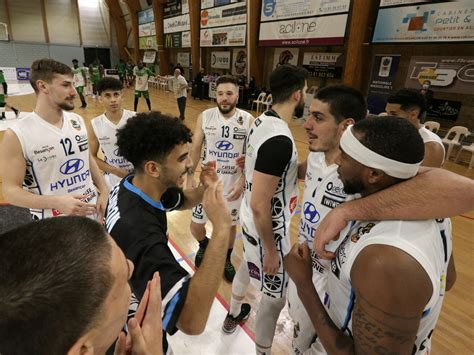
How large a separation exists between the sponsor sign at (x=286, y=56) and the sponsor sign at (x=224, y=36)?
185 cm

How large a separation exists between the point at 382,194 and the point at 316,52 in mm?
12998

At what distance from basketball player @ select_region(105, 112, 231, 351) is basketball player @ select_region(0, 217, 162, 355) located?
0.33m

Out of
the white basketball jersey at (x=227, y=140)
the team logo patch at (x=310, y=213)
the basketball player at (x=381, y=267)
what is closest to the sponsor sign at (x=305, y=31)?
the white basketball jersey at (x=227, y=140)

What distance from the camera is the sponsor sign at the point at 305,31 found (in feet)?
34.3

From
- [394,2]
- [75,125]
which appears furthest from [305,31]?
[75,125]

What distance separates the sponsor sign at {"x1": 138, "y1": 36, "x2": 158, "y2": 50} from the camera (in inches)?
901

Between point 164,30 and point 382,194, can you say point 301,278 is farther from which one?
point 164,30

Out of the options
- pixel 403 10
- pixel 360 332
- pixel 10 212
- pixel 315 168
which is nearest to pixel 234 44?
pixel 403 10

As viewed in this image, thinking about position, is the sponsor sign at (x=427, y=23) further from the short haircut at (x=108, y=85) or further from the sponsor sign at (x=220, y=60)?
the sponsor sign at (x=220, y=60)

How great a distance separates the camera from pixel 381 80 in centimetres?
1011

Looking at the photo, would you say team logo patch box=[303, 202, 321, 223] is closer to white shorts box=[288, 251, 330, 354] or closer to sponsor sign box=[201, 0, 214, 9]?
white shorts box=[288, 251, 330, 354]

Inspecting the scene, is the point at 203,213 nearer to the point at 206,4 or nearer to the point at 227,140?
the point at 227,140

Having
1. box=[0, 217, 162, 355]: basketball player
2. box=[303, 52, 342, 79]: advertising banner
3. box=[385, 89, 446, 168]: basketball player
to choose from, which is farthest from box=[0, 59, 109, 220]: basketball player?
box=[303, 52, 342, 79]: advertising banner

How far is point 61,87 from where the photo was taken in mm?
2551
